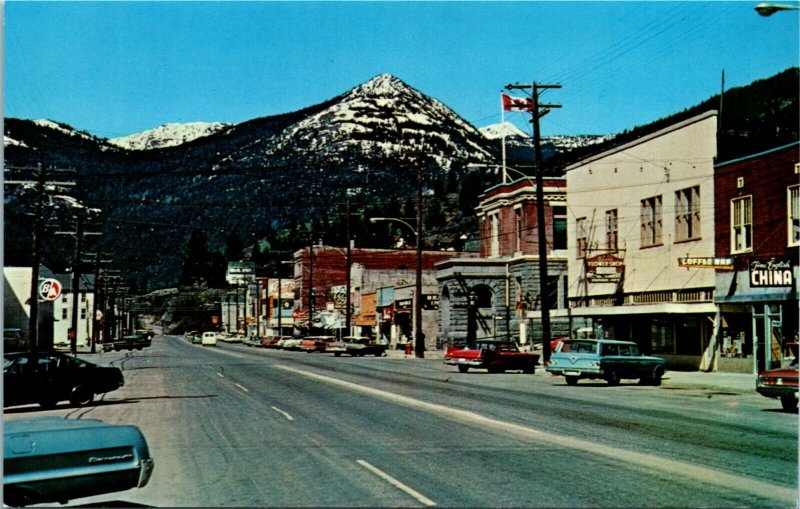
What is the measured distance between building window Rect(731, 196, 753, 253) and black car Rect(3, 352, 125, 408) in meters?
25.1

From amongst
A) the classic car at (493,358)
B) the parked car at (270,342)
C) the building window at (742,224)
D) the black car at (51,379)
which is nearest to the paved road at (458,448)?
the black car at (51,379)

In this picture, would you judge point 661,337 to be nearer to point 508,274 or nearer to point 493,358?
point 493,358

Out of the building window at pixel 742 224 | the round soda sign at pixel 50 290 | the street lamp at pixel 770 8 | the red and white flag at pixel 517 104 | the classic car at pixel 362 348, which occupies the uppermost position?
the red and white flag at pixel 517 104

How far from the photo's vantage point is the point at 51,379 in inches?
938

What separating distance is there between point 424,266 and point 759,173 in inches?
3225

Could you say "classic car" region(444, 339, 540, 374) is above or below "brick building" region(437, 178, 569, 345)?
below

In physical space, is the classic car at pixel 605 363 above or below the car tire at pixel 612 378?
above

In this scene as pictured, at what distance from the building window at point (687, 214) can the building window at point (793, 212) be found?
6.61 m

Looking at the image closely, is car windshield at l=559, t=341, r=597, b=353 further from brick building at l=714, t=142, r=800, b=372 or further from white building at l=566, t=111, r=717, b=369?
white building at l=566, t=111, r=717, b=369

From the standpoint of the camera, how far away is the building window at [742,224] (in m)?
37.4

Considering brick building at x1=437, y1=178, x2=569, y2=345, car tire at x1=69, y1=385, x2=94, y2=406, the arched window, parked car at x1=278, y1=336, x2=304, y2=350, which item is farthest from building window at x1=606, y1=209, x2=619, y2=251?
parked car at x1=278, y1=336, x2=304, y2=350

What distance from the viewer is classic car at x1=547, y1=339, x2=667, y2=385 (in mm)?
32562

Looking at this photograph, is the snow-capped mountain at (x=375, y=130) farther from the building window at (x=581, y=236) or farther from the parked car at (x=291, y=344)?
the building window at (x=581, y=236)

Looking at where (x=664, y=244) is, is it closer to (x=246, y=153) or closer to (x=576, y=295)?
(x=576, y=295)
